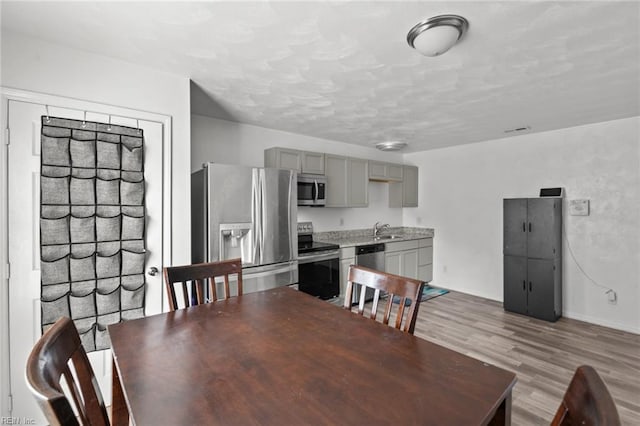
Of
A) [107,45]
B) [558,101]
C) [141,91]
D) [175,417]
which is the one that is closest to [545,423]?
[175,417]

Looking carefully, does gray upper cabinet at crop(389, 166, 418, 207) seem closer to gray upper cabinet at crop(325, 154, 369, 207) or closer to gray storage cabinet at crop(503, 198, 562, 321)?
gray upper cabinet at crop(325, 154, 369, 207)

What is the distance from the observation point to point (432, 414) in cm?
78

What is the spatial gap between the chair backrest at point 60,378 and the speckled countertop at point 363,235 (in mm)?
3305

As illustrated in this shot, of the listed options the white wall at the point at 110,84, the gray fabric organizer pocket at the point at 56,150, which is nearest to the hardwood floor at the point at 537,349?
the white wall at the point at 110,84

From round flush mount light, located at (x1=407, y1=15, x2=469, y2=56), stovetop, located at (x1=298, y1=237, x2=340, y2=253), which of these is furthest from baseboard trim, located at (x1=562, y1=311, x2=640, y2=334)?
round flush mount light, located at (x1=407, y1=15, x2=469, y2=56)

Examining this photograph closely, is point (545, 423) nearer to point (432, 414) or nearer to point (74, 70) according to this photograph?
point (432, 414)

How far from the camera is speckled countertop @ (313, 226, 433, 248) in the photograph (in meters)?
4.54

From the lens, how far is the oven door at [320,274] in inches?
142

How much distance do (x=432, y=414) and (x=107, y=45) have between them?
2645 millimetres

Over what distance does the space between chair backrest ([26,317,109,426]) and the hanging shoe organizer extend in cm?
128
